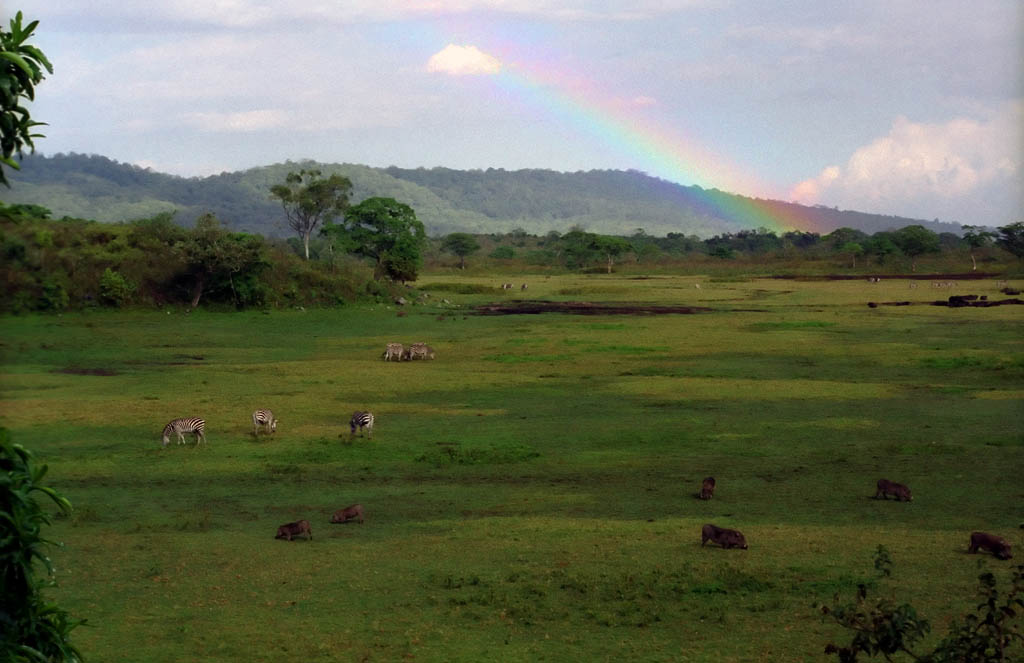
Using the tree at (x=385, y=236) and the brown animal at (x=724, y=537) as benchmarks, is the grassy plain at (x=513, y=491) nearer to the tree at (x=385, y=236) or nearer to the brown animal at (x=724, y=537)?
the brown animal at (x=724, y=537)

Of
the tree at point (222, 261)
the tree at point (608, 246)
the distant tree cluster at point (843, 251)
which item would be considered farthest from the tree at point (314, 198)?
the tree at point (608, 246)

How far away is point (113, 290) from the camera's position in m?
40.3

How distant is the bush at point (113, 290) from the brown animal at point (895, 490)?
32554 millimetres

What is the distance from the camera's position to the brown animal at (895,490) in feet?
46.8

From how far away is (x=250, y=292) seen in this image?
43781mm

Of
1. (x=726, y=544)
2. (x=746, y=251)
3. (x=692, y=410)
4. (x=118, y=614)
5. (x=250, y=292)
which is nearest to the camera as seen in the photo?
(x=118, y=614)

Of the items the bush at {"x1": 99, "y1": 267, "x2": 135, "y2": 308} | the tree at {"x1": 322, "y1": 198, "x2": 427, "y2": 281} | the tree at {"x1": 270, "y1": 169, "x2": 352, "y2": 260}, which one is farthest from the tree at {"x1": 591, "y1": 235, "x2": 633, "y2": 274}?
the bush at {"x1": 99, "y1": 267, "x2": 135, "y2": 308}

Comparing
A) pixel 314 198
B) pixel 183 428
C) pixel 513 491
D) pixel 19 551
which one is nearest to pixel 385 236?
pixel 314 198

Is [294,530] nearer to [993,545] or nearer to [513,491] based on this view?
[513,491]

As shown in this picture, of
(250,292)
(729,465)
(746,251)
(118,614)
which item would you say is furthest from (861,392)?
(746,251)

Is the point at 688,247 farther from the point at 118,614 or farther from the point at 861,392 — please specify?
the point at 118,614

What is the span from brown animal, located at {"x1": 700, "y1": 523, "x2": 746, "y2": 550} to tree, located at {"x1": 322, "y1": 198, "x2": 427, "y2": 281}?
48.8 meters

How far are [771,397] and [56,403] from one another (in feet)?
49.6

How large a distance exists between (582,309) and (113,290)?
2082cm
